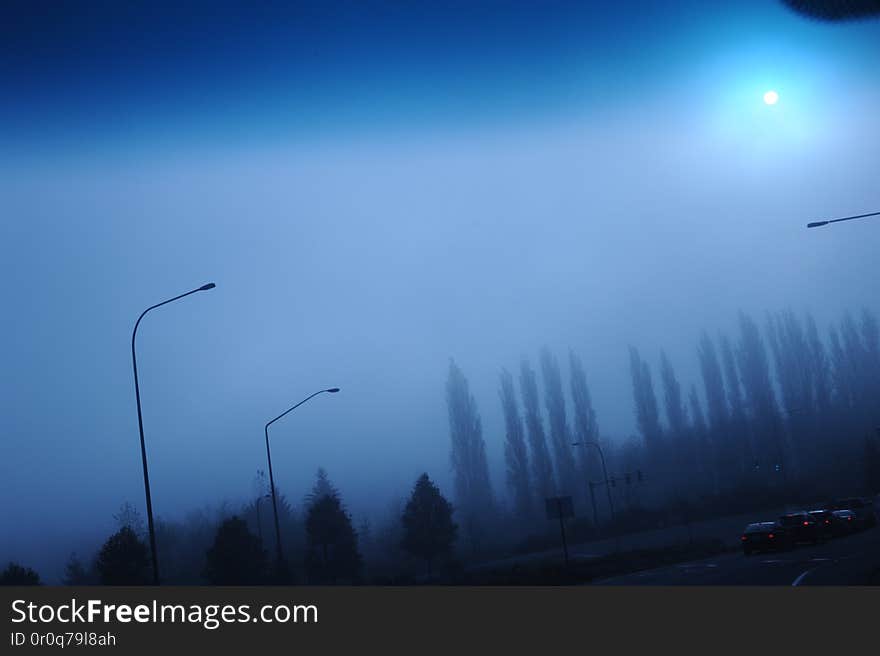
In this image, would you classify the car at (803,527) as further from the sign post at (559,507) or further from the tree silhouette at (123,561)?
the tree silhouette at (123,561)

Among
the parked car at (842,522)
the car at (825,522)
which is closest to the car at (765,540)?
the car at (825,522)

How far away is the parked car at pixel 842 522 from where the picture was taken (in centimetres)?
4084

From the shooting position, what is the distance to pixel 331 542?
52344 millimetres

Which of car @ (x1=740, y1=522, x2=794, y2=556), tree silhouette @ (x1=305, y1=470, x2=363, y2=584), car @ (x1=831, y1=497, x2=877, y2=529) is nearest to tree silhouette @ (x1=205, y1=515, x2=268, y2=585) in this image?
tree silhouette @ (x1=305, y1=470, x2=363, y2=584)

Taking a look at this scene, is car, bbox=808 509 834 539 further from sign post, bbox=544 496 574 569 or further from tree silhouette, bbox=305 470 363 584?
tree silhouette, bbox=305 470 363 584

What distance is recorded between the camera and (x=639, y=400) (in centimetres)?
8862

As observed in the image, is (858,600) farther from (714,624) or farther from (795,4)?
(795,4)

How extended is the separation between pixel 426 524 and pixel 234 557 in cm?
1203

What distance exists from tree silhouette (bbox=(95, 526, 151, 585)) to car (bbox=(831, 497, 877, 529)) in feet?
128

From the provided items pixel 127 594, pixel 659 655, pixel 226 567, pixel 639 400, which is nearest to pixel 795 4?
pixel 659 655

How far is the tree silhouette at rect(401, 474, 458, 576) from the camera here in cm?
5309

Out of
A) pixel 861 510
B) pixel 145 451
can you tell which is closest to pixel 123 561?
pixel 145 451

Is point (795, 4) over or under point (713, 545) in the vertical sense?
over

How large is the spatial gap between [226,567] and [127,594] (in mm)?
36619
